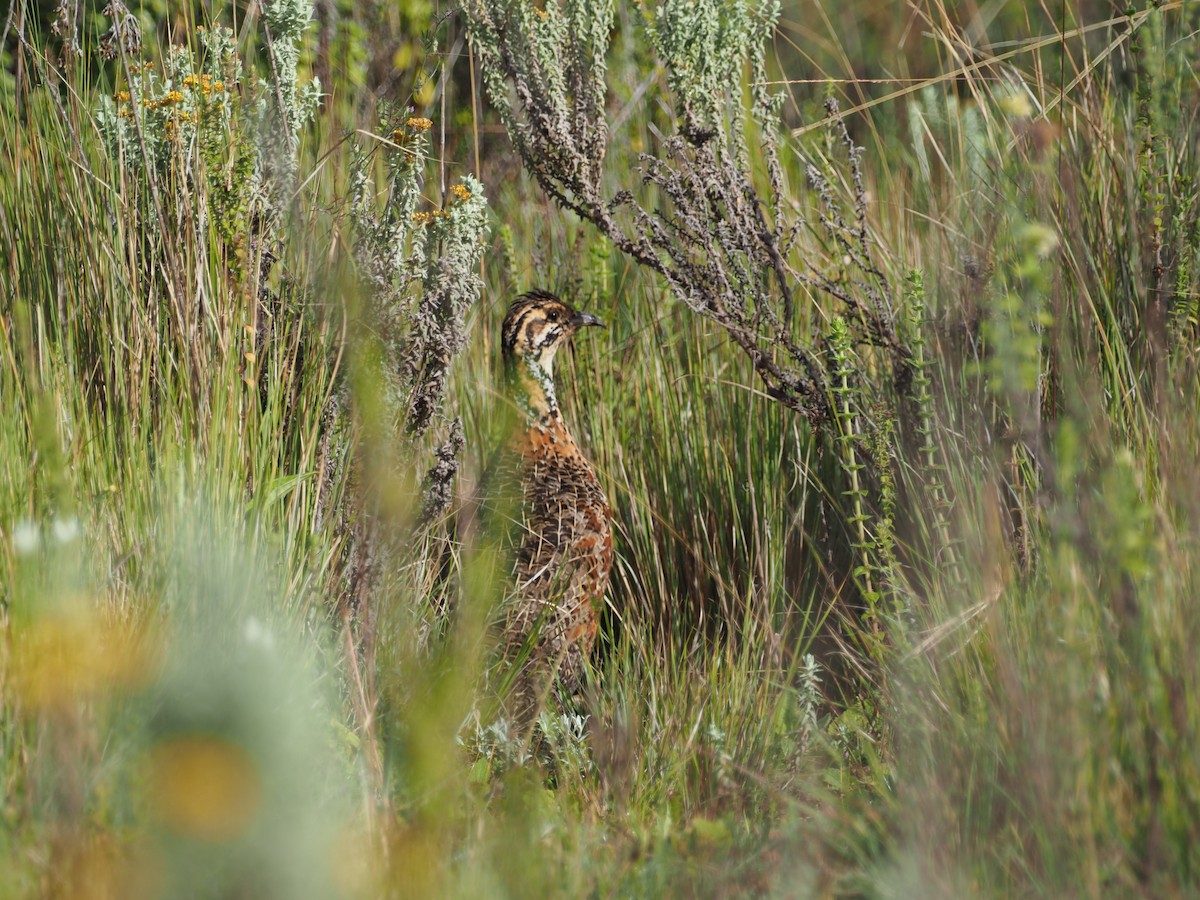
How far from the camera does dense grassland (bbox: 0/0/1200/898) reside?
1.91 m

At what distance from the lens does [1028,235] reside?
6.13 feet

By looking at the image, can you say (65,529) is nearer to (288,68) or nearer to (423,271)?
(423,271)

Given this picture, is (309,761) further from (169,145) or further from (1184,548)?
(169,145)

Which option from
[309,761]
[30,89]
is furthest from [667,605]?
[30,89]

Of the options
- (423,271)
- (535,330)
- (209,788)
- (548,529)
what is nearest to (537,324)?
(535,330)

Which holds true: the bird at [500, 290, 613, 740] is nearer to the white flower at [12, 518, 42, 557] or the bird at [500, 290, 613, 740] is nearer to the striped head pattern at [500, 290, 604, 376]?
the striped head pattern at [500, 290, 604, 376]

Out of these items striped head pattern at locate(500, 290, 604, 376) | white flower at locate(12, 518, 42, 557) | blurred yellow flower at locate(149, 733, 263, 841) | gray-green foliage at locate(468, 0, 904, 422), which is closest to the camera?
blurred yellow flower at locate(149, 733, 263, 841)

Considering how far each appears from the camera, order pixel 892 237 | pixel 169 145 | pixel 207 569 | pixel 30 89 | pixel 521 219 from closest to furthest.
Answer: pixel 207 569 → pixel 169 145 → pixel 30 89 → pixel 892 237 → pixel 521 219

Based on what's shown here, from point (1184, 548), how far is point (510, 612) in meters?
1.69

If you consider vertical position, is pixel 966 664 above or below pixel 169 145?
below

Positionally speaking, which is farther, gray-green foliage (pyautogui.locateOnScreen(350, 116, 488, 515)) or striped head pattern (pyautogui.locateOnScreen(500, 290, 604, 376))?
striped head pattern (pyautogui.locateOnScreen(500, 290, 604, 376))

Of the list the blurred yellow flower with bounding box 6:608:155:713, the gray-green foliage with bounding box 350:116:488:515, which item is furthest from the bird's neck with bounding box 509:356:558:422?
the blurred yellow flower with bounding box 6:608:155:713

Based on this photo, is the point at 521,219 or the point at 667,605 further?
the point at 521,219

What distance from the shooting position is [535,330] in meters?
4.02
